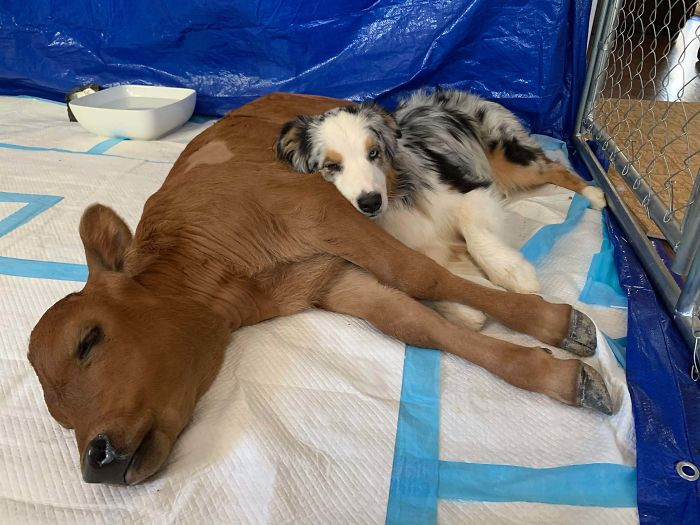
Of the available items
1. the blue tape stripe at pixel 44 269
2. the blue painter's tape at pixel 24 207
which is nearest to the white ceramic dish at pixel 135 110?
the blue painter's tape at pixel 24 207

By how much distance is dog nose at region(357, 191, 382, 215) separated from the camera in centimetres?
186

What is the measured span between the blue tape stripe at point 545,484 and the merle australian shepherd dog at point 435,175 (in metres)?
0.50

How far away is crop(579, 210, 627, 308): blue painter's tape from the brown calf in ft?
1.04

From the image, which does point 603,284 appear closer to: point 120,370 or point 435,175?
point 435,175

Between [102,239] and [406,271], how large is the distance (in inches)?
34.8

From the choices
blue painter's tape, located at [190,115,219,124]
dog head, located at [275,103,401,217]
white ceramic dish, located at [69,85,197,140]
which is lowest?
blue painter's tape, located at [190,115,219,124]

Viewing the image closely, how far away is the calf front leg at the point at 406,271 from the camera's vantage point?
167cm

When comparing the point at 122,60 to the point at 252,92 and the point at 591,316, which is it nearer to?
the point at 252,92

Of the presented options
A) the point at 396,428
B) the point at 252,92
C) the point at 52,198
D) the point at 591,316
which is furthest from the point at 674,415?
the point at 252,92

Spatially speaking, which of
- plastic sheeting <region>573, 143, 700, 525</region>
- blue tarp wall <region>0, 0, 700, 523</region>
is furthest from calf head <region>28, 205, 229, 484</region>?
blue tarp wall <region>0, 0, 700, 523</region>

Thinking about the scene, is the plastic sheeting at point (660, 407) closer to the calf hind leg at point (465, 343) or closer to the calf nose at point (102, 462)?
the calf hind leg at point (465, 343)

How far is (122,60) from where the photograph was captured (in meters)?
3.64

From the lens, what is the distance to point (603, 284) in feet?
6.40

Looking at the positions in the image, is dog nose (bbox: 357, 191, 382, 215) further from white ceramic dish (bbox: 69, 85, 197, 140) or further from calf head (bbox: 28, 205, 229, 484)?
white ceramic dish (bbox: 69, 85, 197, 140)
